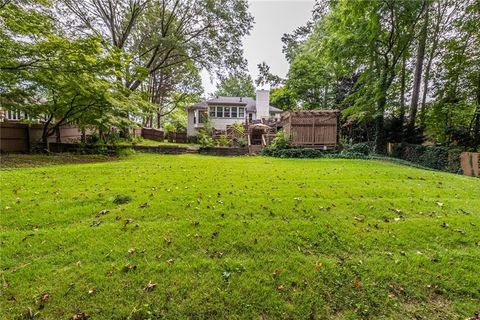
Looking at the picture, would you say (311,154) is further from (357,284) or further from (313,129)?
(357,284)

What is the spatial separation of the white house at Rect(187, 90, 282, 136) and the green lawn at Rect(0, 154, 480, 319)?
22.6m

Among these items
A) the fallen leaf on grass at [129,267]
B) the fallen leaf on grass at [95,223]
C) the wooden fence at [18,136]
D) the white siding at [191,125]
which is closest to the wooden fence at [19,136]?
the wooden fence at [18,136]

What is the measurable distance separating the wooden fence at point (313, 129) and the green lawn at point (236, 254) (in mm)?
8290

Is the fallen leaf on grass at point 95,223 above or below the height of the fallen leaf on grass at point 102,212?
below

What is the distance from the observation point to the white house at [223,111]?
2678 cm

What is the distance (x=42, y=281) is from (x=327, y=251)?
320cm

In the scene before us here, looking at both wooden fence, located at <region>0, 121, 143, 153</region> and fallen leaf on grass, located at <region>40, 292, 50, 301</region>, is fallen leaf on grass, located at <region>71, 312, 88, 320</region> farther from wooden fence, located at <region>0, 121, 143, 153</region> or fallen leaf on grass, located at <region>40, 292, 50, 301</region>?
wooden fence, located at <region>0, 121, 143, 153</region>

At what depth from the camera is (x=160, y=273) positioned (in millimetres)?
2383

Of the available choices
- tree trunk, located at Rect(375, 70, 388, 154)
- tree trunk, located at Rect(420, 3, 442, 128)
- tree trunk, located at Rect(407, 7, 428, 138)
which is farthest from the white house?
tree trunk, located at Rect(407, 7, 428, 138)

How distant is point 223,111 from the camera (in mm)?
26906

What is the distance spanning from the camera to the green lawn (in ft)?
6.88

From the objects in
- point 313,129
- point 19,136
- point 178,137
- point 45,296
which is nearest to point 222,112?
point 178,137

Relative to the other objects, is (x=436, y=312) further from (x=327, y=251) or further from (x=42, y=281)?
(x=42, y=281)

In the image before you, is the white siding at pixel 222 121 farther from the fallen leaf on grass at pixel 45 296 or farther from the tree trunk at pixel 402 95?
the fallen leaf on grass at pixel 45 296
